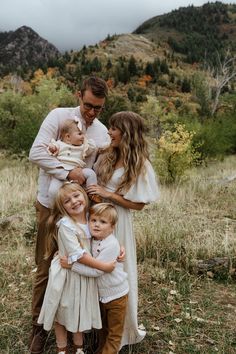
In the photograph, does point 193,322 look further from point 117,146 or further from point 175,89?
point 175,89

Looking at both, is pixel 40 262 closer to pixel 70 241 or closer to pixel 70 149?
pixel 70 241

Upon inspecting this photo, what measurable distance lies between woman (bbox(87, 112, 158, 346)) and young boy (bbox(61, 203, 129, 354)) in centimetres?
14

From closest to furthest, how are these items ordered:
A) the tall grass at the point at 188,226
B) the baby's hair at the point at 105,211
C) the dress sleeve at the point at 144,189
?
the baby's hair at the point at 105,211 < the dress sleeve at the point at 144,189 < the tall grass at the point at 188,226

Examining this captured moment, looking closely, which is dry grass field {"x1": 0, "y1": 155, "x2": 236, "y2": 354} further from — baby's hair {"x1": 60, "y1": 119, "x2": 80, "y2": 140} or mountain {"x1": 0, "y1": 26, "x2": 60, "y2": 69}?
mountain {"x1": 0, "y1": 26, "x2": 60, "y2": 69}

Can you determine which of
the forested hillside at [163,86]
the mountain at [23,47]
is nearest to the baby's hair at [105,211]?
the forested hillside at [163,86]

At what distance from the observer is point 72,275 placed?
2.86 meters

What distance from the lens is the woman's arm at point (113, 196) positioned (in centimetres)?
295

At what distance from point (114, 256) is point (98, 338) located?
86 centimetres

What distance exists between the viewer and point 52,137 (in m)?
3.06

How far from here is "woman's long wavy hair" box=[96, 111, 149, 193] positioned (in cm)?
296

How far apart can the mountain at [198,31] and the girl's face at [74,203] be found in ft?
305

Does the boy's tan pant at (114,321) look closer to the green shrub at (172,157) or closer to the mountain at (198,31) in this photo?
the green shrub at (172,157)

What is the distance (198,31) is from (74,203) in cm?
13049

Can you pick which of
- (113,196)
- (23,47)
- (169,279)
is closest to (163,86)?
(169,279)
